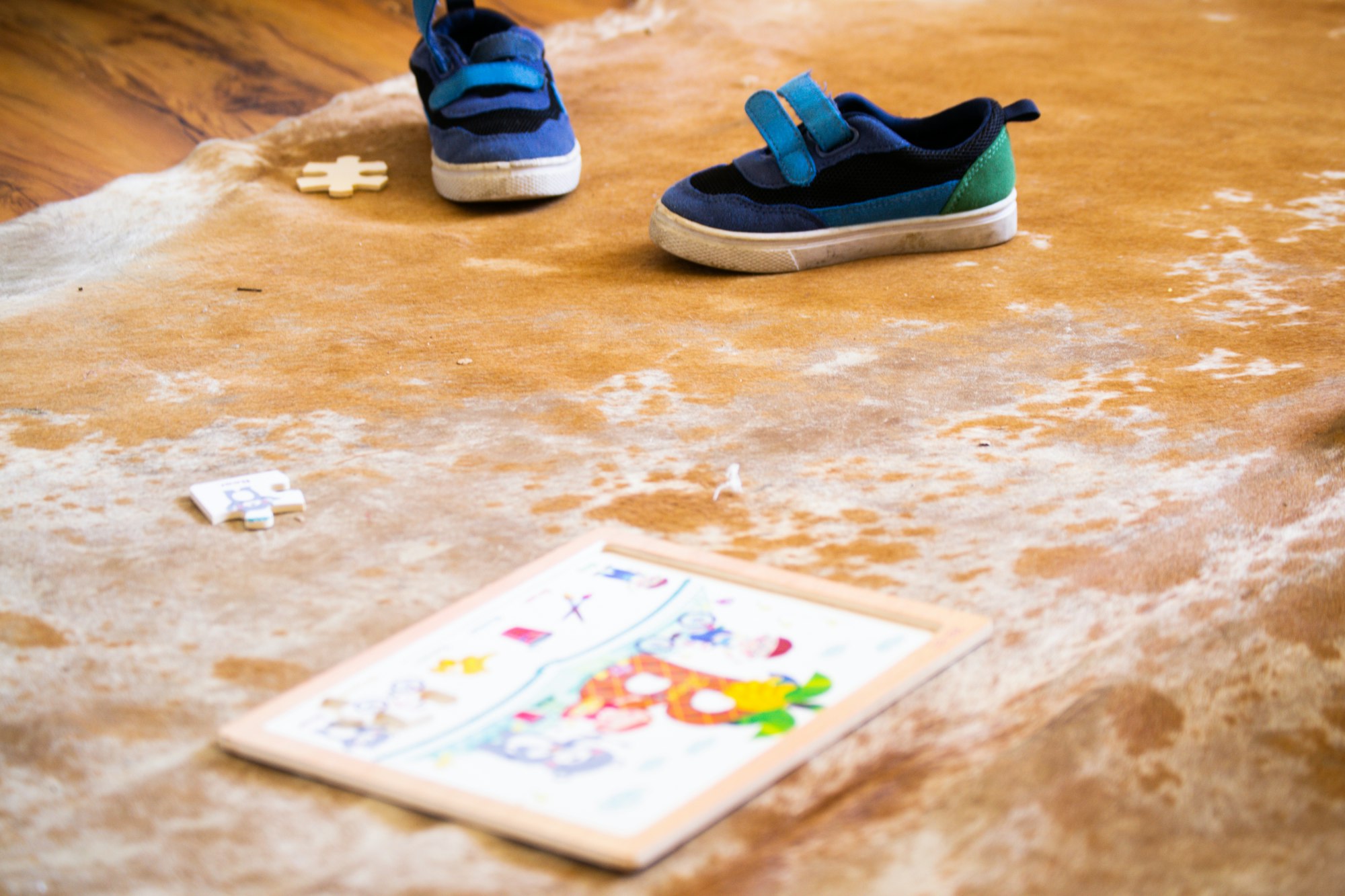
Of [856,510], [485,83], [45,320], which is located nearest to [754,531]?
[856,510]

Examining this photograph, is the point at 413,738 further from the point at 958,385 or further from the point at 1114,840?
the point at 958,385

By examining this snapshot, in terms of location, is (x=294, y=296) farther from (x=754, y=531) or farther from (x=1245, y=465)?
(x=1245, y=465)

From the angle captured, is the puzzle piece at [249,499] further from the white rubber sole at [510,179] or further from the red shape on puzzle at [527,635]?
the white rubber sole at [510,179]

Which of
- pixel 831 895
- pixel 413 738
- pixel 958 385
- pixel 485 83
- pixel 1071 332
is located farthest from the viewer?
pixel 485 83

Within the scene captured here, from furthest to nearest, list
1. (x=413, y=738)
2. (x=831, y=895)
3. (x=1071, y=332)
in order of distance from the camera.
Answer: (x=1071, y=332), (x=413, y=738), (x=831, y=895)

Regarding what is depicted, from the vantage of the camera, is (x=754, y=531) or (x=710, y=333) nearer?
(x=754, y=531)

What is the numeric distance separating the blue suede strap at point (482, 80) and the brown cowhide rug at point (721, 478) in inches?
6.4

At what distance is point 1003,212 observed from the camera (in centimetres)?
162

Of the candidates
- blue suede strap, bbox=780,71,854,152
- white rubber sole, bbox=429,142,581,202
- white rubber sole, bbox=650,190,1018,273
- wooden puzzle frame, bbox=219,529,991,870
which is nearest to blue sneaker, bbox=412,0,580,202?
white rubber sole, bbox=429,142,581,202

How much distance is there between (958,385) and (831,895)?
28.1 inches

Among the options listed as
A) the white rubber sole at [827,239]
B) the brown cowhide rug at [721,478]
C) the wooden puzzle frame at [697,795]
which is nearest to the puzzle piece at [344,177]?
the brown cowhide rug at [721,478]

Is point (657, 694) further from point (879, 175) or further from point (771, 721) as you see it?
point (879, 175)

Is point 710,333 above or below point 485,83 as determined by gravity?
below

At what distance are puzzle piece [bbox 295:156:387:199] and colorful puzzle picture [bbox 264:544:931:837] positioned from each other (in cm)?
128
